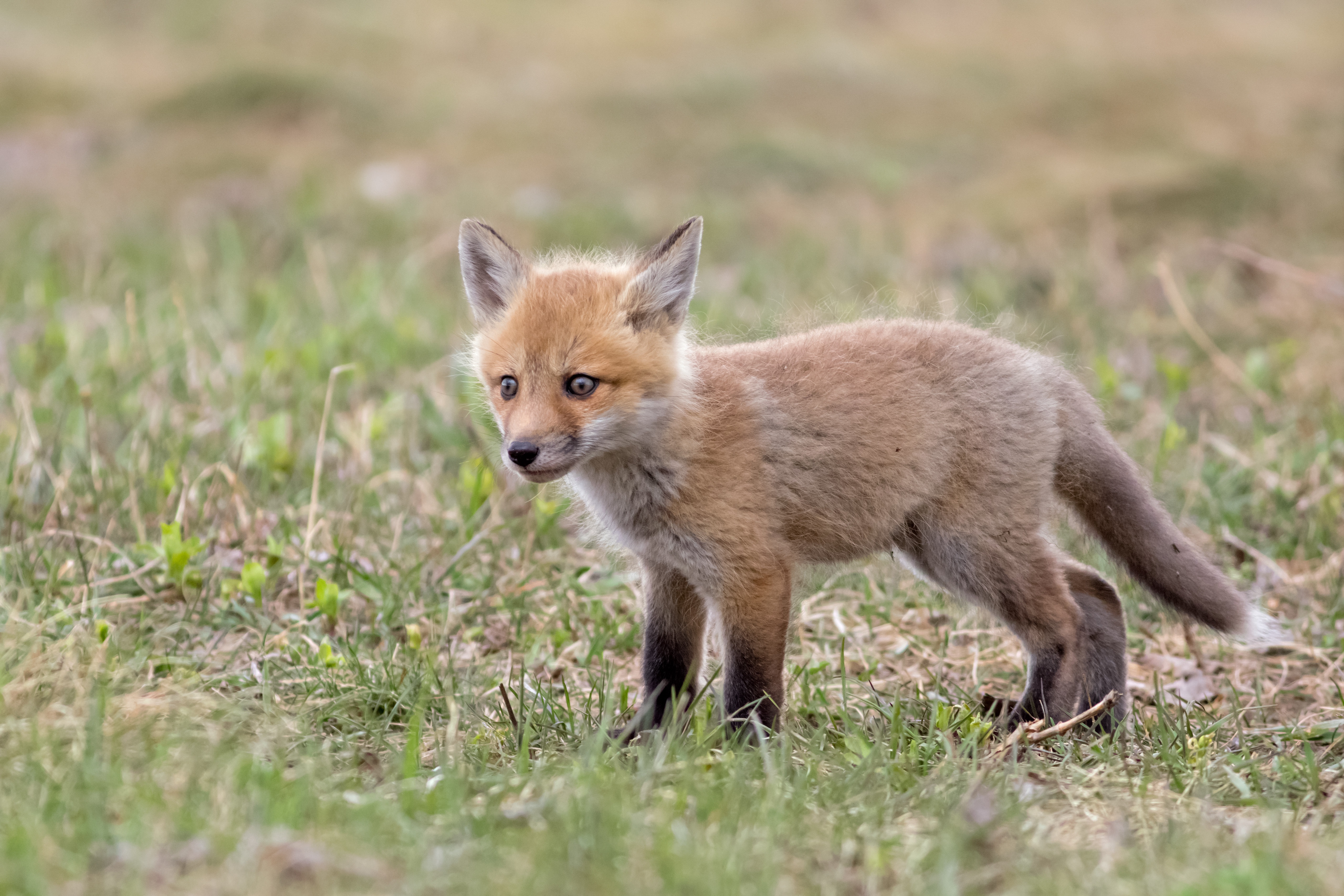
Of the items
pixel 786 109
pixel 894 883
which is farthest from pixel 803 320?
pixel 786 109

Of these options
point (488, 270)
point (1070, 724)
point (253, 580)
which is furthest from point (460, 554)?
point (1070, 724)

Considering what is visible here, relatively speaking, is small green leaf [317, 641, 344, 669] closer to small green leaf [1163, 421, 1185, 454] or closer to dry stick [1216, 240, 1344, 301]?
small green leaf [1163, 421, 1185, 454]

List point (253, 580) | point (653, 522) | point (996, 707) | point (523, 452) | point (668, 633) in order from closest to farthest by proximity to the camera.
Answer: point (523, 452), point (653, 522), point (668, 633), point (996, 707), point (253, 580)

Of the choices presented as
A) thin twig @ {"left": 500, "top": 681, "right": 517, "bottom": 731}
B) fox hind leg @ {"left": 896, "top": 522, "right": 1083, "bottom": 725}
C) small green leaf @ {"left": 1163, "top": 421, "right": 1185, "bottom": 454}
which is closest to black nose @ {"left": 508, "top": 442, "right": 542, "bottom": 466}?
thin twig @ {"left": 500, "top": 681, "right": 517, "bottom": 731}

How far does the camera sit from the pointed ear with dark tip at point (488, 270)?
405 centimetres

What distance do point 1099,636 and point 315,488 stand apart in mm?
2837

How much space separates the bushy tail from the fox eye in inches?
62.6

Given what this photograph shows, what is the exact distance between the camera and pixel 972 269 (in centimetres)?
854

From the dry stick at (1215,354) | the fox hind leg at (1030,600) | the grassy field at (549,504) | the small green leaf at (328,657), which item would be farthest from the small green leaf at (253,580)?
the dry stick at (1215,354)

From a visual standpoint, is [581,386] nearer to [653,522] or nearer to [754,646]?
[653,522]

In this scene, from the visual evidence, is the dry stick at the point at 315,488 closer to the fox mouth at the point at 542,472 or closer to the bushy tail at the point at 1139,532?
the fox mouth at the point at 542,472

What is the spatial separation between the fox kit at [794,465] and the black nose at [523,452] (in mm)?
17

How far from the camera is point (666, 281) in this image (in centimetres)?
389

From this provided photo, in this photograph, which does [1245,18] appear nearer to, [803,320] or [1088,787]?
[803,320]
